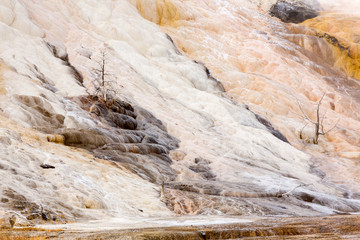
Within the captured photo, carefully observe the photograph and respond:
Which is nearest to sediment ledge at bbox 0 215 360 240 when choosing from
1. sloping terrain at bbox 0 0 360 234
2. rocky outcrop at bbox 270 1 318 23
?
sloping terrain at bbox 0 0 360 234

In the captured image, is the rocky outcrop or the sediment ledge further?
the rocky outcrop

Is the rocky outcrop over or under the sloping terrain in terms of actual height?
over

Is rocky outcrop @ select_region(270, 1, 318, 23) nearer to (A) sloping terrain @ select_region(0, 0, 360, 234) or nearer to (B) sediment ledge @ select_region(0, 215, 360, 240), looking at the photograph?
(A) sloping terrain @ select_region(0, 0, 360, 234)

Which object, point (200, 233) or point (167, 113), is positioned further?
point (167, 113)

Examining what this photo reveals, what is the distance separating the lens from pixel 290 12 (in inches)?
3497

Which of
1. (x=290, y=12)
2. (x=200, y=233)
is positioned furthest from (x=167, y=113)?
(x=290, y=12)

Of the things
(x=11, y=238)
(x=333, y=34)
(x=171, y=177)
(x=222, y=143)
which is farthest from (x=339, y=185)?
(x=333, y=34)

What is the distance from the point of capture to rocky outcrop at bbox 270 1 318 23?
87.6 meters

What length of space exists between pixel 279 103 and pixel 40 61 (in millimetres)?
33509

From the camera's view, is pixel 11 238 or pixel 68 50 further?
pixel 68 50

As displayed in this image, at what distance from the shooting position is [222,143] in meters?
41.0

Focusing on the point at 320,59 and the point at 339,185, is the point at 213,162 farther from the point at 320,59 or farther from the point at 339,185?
the point at 320,59

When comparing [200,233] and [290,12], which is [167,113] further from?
[290,12]

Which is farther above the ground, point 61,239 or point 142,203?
point 61,239
